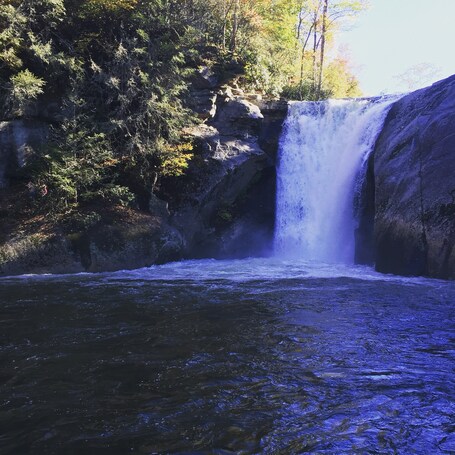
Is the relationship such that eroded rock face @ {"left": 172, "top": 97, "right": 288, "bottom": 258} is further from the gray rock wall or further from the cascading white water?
the gray rock wall

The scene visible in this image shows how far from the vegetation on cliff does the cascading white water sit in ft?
14.0

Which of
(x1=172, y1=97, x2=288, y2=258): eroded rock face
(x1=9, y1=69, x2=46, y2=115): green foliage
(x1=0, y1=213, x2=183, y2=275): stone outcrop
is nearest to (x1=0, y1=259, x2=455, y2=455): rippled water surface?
(x1=0, y1=213, x2=183, y2=275): stone outcrop

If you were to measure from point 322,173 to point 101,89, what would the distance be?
338 inches

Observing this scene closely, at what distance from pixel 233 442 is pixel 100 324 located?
3837 millimetres

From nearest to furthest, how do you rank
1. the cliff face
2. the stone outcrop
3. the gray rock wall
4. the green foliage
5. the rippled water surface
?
1. the rippled water surface
2. the stone outcrop
3. the cliff face
4. the green foliage
5. the gray rock wall

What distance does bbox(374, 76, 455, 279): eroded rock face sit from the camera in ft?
36.8

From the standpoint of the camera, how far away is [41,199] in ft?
43.2

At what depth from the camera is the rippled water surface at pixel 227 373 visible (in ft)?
11.6

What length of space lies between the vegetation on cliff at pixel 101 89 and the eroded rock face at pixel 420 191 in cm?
673

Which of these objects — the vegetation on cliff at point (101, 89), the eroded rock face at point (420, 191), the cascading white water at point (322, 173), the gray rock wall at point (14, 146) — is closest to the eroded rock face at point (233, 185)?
the cascading white water at point (322, 173)

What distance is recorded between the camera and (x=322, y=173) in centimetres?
1675

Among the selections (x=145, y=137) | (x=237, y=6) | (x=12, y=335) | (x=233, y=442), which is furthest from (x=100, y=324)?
(x=237, y=6)

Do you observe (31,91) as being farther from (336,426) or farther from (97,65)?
(336,426)

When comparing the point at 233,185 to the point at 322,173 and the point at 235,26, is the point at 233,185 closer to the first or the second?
the point at 322,173
